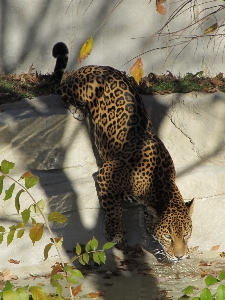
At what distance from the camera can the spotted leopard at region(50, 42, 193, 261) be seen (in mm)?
6541

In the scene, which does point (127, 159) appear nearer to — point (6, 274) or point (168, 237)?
point (168, 237)

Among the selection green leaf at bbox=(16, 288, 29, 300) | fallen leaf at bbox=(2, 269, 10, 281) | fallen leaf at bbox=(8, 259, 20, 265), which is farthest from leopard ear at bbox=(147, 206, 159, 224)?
green leaf at bbox=(16, 288, 29, 300)

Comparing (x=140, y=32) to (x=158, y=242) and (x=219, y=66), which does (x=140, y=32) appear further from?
(x=158, y=242)

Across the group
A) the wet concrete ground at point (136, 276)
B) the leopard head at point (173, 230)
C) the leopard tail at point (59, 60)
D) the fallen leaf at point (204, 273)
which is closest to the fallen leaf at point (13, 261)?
the wet concrete ground at point (136, 276)

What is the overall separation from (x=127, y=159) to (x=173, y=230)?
119 centimetres

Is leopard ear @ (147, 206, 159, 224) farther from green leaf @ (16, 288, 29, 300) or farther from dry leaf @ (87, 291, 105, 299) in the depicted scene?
green leaf @ (16, 288, 29, 300)

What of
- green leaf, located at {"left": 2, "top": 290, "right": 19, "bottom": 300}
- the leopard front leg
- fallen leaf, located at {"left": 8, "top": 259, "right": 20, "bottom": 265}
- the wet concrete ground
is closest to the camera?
green leaf, located at {"left": 2, "top": 290, "right": 19, "bottom": 300}

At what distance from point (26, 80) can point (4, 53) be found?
2.71 feet

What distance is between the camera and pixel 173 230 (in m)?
6.37

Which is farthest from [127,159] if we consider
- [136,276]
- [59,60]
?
[59,60]

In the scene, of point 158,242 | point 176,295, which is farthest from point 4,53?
point 176,295

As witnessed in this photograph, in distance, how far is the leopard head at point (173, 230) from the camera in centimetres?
631

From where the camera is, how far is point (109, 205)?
23.6ft

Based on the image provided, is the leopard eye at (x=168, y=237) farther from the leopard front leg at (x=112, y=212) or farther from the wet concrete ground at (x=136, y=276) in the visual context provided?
the leopard front leg at (x=112, y=212)
